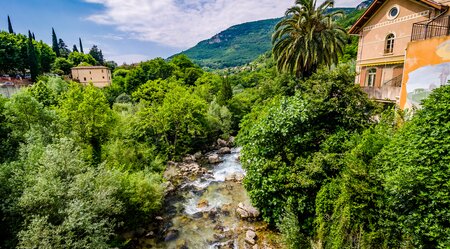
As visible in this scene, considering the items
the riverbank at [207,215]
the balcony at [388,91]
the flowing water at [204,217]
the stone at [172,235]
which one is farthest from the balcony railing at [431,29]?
the stone at [172,235]

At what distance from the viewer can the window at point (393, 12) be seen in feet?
52.1

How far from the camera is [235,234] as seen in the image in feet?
38.9

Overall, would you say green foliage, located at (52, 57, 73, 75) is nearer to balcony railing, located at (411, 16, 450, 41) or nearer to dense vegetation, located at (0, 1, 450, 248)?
dense vegetation, located at (0, 1, 450, 248)

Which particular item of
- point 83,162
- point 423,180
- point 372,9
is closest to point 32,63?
point 83,162

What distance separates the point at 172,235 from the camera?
1188cm

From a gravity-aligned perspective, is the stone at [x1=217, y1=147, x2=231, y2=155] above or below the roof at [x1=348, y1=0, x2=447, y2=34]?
below

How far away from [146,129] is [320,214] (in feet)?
60.6

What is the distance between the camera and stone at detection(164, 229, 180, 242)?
1164 centimetres

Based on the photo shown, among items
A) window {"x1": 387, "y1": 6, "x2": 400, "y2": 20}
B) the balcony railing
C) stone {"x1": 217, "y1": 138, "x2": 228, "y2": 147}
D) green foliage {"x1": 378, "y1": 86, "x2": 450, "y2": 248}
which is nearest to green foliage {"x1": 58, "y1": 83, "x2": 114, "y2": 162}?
stone {"x1": 217, "y1": 138, "x2": 228, "y2": 147}

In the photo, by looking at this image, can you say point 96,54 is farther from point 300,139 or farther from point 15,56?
point 300,139

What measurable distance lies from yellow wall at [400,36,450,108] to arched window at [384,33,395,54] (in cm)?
710

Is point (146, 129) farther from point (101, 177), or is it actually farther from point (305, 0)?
point (305, 0)

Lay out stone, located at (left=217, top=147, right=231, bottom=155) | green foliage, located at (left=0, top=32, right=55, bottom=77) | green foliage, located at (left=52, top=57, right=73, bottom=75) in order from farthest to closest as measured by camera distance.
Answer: green foliage, located at (left=52, top=57, right=73, bottom=75)
green foliage, located at (left=0, top=32, right=55, bottom=77)
stone, located at (left=217, top=147, right=231, bottom=155)

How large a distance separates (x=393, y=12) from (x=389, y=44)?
2277 millimetres
